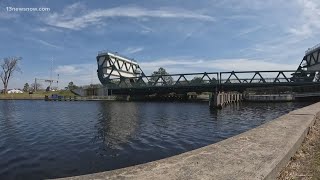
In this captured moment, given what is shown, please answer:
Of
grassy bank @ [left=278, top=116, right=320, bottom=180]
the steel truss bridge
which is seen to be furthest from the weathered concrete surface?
the steel truss bridge

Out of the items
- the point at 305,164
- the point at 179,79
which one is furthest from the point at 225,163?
the point at 179,79

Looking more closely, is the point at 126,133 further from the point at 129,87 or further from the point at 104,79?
the point at 104,79

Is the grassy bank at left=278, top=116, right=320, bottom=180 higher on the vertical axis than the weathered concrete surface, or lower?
lower

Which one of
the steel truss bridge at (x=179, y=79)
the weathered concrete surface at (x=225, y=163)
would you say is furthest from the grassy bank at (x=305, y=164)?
the steel truss bridge at (x=179, y=79)

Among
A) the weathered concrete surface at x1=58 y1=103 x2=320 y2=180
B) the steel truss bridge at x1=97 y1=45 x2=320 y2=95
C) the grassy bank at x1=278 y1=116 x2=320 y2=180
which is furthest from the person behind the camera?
the steel truss bridge at x1=97 y1=45 x2=320 y2=95

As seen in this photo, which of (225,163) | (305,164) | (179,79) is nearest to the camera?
(225,163)

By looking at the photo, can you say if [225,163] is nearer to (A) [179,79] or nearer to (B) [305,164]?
(B) [305,164]

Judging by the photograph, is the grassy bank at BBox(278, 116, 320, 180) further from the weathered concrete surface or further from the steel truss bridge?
the steel truss bridge

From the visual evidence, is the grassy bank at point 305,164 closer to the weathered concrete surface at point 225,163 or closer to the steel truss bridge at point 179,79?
the weathered concrete surface at point 225,163

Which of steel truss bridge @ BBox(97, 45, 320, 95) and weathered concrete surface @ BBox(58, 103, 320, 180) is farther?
steel truss bridge @ BBox(97, 45, 320, 95)

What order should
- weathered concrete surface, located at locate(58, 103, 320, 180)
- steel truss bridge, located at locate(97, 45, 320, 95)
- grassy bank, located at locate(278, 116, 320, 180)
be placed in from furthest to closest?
1. steel truss bridge, located at locate(97, 45, 320, 95)
2. grassy bank, located at locate(278, 116, 320, 180)
3. weathered concrete surface, located at locate(58, 103, 320, 180)

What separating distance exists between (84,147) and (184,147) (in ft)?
21.2

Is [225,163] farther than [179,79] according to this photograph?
No

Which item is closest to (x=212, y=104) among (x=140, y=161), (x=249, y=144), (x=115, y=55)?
(x=140, y=161)
